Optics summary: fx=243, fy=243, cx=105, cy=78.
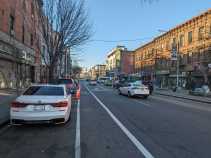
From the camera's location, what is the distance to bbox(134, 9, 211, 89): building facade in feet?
117

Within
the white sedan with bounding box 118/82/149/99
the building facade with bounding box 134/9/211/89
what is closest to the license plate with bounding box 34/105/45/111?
the white sedan with bounding box 118/82/149/99

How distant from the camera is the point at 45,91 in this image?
9.10m

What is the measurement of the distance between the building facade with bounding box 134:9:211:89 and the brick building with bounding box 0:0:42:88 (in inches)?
796

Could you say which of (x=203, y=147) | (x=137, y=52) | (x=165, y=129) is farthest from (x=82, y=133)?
(x=137, y=52)

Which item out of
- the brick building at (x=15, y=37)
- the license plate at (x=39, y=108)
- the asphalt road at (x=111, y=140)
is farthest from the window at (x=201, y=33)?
the license plate at (x=39, y=108)

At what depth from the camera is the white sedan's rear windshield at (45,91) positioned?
351 inches

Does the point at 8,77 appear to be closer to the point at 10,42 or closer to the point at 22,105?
the point at 10,42

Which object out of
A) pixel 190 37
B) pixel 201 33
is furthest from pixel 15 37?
pixel 190 37

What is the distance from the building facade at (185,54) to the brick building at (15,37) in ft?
66.4

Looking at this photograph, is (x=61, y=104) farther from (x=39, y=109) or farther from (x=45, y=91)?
(x=45, y=91)

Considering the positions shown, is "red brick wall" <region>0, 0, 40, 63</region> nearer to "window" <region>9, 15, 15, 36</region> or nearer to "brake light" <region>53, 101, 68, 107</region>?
"window" <region>9, 15, 15, 36</region>

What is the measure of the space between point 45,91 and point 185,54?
37.2m

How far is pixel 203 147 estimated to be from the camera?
6207 mm

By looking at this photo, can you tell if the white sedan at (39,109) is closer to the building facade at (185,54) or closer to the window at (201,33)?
the building facade at (185,54)
